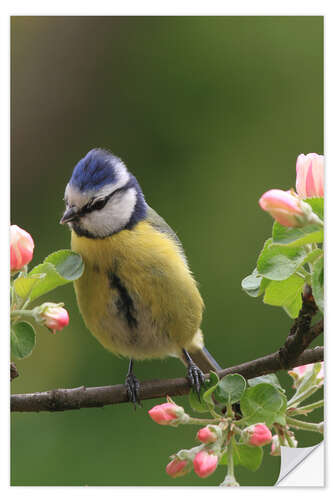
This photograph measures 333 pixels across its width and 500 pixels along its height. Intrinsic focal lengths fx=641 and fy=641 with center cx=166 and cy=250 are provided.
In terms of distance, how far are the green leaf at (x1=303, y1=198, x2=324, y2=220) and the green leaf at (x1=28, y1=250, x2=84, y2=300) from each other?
40 cm

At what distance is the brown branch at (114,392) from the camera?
3.53ft

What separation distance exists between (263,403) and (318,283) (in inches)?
9.7

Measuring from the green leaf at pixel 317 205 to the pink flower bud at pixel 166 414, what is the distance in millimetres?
375

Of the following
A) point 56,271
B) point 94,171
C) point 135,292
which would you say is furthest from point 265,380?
point 94,171

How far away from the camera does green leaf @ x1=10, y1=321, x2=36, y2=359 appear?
3.24 ft

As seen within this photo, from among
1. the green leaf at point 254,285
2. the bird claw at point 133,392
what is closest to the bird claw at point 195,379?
the bird claw at point 133,392

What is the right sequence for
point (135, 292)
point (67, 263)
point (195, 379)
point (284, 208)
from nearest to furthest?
point (284, 208) → point (67, 263) → point (195, 379) → point (135, 292)

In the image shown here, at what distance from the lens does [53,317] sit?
0.96 metres

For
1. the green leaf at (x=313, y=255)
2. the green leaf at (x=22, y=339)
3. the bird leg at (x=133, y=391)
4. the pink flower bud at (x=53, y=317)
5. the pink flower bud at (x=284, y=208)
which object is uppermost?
the pink flower bud at (x=284, y=208)

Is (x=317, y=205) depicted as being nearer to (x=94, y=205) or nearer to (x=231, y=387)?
(x=231, y=387)

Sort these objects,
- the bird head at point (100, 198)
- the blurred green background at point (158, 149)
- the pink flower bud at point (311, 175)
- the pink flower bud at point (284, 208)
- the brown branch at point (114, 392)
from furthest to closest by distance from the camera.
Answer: the blurred green background at point (158, 149) → the bird head at point (100, 198) → the brown branch at point (114, 392) → the pink flower bud at point (311, 175) → the pink flower bud at point (284, 208)

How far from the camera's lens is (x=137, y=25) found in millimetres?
1436

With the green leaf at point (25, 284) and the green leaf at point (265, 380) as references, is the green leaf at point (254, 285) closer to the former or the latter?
the green leaf at point (265, 380)

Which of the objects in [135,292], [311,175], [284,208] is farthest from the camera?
[135,292]
